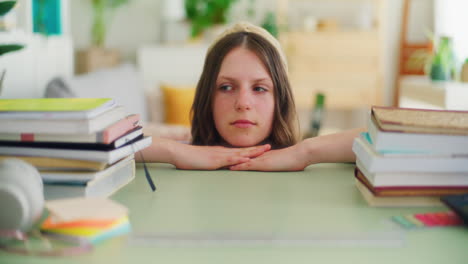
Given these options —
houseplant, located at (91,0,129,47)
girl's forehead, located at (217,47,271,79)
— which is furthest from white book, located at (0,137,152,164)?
houseplant, located at (91,0,129,47)

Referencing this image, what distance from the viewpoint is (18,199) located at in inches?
22.6

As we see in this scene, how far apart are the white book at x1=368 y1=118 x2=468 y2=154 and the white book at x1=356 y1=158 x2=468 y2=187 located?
36 millimetres

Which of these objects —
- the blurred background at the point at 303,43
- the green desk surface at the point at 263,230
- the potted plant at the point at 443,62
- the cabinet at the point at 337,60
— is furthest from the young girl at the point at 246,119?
the cabinet at the point at 337,60

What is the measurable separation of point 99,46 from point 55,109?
3.63m

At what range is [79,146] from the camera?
0.74 m

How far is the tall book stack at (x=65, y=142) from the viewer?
72 cm

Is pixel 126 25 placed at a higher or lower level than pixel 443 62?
higher

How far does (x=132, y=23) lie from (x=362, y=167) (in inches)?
158

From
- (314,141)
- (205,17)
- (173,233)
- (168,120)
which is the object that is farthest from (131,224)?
(205,17)

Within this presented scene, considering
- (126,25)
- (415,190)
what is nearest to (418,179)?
(415,190)

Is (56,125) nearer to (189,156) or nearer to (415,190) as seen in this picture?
(189,156)

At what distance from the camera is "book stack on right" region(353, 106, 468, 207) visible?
0.73 m

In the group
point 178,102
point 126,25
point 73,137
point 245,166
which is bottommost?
point 178,102

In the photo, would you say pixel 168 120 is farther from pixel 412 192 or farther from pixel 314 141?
pixel 412 192
